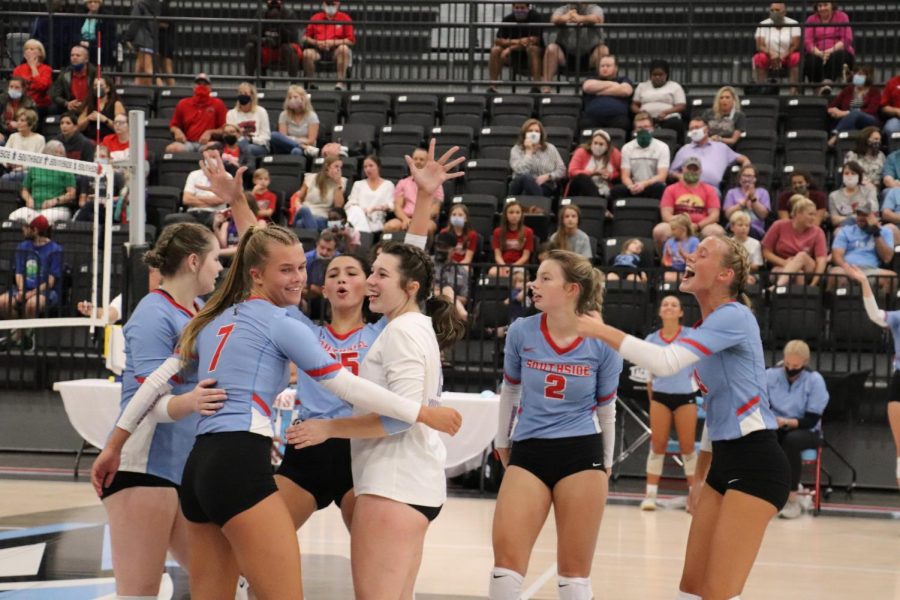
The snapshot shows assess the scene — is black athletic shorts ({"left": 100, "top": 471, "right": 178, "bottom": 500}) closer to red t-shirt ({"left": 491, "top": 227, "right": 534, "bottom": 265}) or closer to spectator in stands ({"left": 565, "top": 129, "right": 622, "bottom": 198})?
red t-shirt ({"left": 491, "top": 227, "right": 534, "bottom": 265})

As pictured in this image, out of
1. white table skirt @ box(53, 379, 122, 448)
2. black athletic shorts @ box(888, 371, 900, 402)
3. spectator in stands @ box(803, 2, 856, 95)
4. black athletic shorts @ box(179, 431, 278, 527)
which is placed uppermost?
spectator in stands @ box(803, 2, 856, 95)

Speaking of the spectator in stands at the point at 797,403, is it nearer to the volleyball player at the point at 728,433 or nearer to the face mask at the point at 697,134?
the face mask at the point at 697,134

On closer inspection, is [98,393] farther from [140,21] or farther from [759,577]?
[140,21]

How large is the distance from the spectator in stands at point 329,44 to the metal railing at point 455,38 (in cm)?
22

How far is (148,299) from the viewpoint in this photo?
173 inches

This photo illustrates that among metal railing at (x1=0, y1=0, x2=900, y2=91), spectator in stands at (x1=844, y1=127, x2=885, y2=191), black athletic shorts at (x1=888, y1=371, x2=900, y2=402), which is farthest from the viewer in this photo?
metal railing at (x1=0, y1=0, x2=900, y2=91)

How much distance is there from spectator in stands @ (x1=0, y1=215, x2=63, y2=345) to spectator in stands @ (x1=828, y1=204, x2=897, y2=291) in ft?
23.5

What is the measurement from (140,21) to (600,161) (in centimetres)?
697

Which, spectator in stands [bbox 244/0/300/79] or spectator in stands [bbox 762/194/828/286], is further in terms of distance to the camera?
spectator in stands [bbox 244/0/300/79]

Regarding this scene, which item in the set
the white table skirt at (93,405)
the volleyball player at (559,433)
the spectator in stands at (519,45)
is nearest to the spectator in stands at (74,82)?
the spectator in stands at (519,45)

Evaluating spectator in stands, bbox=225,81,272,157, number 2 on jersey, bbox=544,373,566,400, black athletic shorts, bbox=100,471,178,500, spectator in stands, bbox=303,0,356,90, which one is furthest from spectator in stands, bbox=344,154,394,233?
black athletic shorts, bbox=100,471,178,500

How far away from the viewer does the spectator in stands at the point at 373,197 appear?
41.7 ft

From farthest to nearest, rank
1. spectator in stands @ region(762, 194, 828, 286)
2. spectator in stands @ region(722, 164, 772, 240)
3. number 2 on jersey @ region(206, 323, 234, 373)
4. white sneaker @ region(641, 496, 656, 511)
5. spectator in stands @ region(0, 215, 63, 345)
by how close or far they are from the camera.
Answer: spectator in stands @ region(722, 164, 772, 240) < spectator in stands @ region(762, 194, 828, 286) < spectator in stands @ region(0, 215, 63, 345) < white sneaker @ region(641, 496, 656, 511) < number 2 on jersey @ region(206, 323, 234, 373)

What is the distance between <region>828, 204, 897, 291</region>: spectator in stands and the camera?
11.5 meters
